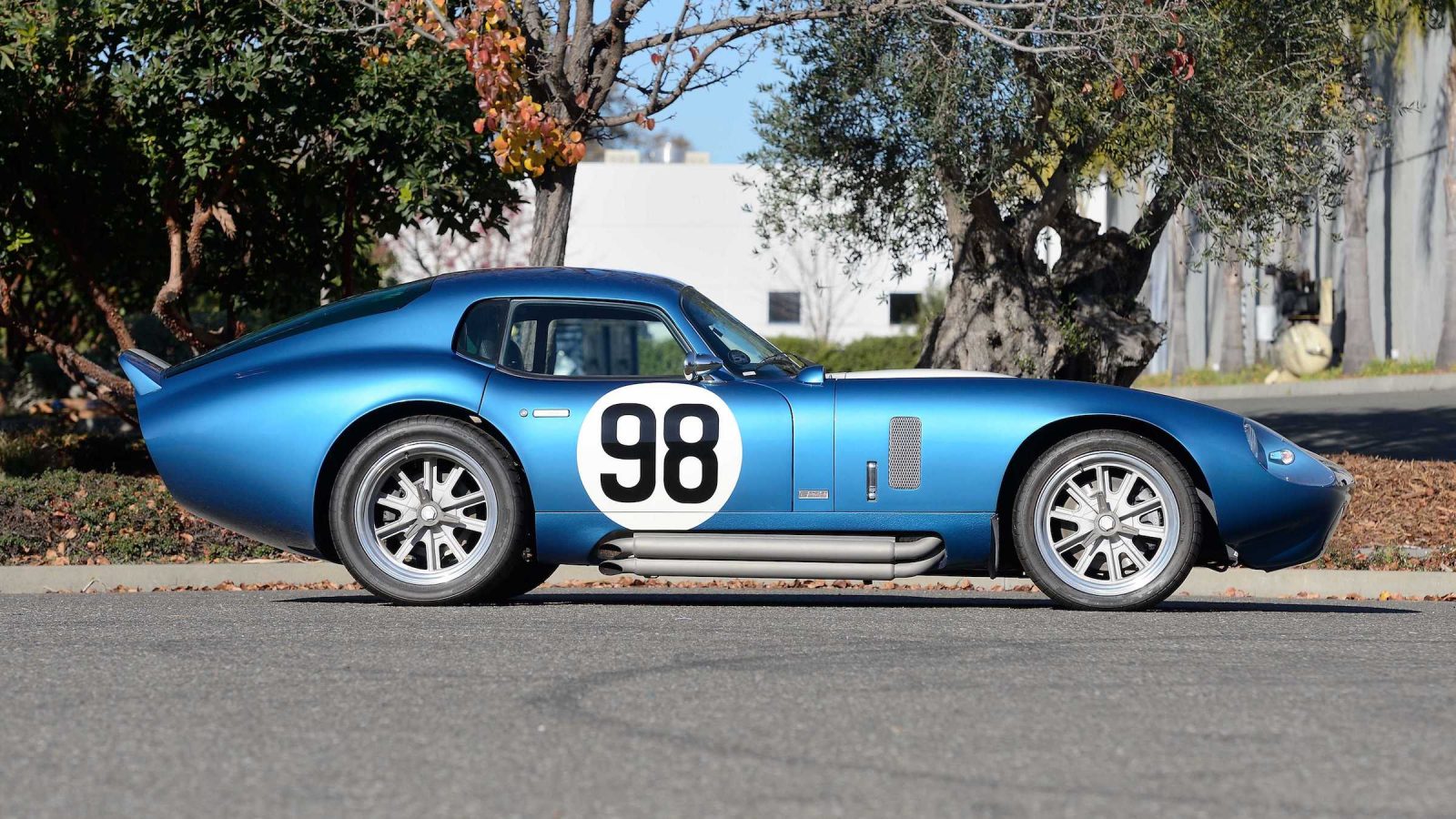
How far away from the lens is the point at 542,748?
14.3 ft

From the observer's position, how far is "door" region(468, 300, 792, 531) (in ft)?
23.0

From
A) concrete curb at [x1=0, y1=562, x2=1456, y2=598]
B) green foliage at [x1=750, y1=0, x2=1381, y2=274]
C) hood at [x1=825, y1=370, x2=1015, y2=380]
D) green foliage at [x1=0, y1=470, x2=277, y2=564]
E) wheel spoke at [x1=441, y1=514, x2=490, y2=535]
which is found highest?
green foliage at [x1=750, y1=0, x2=1381, y2=274]

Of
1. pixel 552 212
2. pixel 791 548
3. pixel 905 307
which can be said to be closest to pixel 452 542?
pixel 791 548

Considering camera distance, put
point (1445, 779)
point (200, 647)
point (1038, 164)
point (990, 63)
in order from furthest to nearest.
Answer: point (1038, 164) → point (990, 63) → point (200, 647) → point (1445, 779)

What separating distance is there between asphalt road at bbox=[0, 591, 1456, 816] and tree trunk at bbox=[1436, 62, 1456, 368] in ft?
74.4

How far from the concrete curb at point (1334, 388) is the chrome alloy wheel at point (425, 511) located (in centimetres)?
2009

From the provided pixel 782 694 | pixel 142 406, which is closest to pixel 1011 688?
pixel 782 694

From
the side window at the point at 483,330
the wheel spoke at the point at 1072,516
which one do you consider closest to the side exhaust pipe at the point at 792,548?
the wheel spoke at the point at 1072,516

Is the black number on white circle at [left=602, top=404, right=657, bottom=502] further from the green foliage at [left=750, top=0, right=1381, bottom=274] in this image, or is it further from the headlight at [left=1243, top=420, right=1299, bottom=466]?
the green foliage at [left=750, top=0, right=1381, bottom=274]

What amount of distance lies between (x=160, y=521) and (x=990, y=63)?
21.8 ft

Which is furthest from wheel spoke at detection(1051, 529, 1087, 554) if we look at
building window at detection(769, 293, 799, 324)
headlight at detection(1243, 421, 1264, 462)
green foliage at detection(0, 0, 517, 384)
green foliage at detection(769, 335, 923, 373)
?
building window at detection(769, 293, 799, 324)

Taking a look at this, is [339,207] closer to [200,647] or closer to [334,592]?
[334,592]

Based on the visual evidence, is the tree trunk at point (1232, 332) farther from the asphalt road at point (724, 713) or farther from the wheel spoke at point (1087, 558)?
the wheel spoke at point (1087, 558)

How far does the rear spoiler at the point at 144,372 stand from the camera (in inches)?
299
